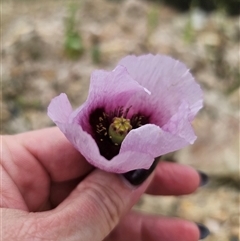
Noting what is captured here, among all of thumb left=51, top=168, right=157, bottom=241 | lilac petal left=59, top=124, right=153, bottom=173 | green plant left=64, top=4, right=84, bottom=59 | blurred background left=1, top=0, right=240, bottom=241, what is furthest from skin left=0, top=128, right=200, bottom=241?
green plant left=64, top=4, right=84, bottom=59

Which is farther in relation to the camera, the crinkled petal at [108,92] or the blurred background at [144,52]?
the blurred background at [144,52]

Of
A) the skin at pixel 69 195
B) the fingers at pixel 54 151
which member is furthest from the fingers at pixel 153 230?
the fingers at pixel 54 151

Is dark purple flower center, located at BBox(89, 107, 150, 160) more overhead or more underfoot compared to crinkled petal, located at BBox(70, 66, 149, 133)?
more underfoot

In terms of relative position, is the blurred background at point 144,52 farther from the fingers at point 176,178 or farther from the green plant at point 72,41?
the fingers at point 176,178

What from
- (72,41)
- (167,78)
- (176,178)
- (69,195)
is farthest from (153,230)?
(72,41)

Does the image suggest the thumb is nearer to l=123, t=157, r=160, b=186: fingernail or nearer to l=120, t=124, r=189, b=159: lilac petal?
l=123, t=157, r=160, b=186: fingernail
